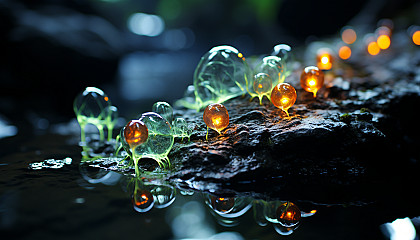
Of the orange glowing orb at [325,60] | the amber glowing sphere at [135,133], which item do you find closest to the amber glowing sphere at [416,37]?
the orange glowing orb at [325,60]

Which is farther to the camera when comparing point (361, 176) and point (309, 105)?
point (309, 105)

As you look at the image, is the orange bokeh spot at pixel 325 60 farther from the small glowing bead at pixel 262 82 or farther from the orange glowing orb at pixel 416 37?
the orange glowing orb at pixel 416 37

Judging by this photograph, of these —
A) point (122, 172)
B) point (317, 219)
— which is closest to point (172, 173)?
point (122, 172)

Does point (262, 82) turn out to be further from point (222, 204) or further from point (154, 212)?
point (154, 212)

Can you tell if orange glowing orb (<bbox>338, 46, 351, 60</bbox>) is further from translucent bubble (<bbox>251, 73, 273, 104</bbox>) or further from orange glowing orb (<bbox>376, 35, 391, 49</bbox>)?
translucent bubble (<bbox>251, 73, 273, 104</bbox>)

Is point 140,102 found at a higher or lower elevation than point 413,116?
higher

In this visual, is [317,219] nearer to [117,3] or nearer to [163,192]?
[163,192]

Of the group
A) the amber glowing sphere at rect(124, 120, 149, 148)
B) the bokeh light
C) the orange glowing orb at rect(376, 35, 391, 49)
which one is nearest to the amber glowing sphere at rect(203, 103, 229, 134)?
the amber glowing sphere at rect(124, 120, 149, 148)
